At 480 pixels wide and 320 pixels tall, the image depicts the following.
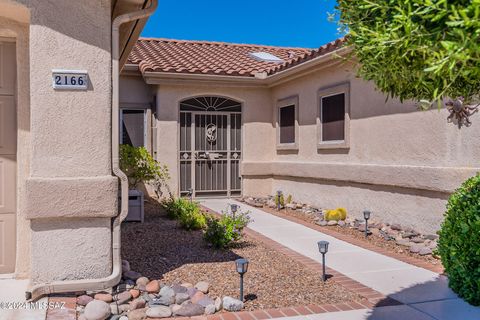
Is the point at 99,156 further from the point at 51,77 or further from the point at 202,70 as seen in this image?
the point at 202,70

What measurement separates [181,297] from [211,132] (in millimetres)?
8988

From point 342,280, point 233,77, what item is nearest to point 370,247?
point 342,280

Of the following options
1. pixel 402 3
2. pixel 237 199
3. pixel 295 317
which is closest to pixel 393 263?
pixel 295 317

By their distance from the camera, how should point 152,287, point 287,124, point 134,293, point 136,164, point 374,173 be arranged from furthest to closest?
point 287,124, point 136,164, point 374,173, point 152,287, point 134,293

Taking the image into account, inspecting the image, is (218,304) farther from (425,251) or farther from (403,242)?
(403,242)

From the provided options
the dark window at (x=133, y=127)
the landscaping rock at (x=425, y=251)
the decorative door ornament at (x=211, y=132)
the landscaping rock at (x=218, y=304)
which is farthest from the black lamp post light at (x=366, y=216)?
the dark window at (x=133, y=127)

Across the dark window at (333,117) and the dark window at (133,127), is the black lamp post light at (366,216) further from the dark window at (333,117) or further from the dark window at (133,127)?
the dark window at (133,127)

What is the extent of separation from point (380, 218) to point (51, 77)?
23.7 ft

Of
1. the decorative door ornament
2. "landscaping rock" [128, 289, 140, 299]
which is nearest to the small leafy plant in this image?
"landscaping rock" [128, 289, 140, 299]

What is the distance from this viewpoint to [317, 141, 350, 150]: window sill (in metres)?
10.7

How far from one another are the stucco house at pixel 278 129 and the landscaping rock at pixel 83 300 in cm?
620

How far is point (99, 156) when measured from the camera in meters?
5.16

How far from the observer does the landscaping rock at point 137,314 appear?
15.1 ft

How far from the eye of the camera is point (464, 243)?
16.0 ft
